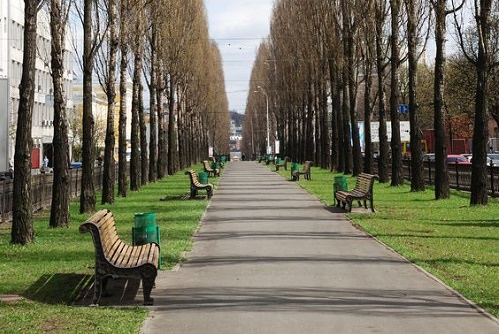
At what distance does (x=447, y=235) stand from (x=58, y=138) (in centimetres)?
874

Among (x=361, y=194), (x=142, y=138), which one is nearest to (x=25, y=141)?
(x=361, y=194)

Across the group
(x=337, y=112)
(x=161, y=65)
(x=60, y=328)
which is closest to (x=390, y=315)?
(x=60, y=328)

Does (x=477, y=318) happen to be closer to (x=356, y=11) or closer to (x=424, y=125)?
(x=356, y=11)

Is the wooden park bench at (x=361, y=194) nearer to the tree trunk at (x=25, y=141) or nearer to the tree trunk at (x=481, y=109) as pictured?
the tree trunk at (x=481, y=109)

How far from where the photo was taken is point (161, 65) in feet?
155

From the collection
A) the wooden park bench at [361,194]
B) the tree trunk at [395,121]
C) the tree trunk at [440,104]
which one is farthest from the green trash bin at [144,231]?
the tree trunk at [395,121]

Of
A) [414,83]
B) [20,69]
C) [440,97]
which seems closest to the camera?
[440,97]

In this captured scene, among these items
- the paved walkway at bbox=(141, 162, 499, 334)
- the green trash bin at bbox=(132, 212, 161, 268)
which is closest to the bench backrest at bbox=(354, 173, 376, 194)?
the paved walkway at bbox=(141, 162, 499, 334)

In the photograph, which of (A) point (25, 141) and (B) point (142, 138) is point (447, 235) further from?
(B) point (142, 138)

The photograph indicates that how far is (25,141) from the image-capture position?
50.0 ft

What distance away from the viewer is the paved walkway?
328 inches

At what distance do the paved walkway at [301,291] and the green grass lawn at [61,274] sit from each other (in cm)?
43

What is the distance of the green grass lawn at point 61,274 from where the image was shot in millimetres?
8391

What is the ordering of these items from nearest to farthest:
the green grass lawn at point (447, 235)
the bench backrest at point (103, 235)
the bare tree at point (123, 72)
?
the bench backrest at point (103, 235) → the green grass lawn at point (447, 235) → the bare tree at point (123, 72)
